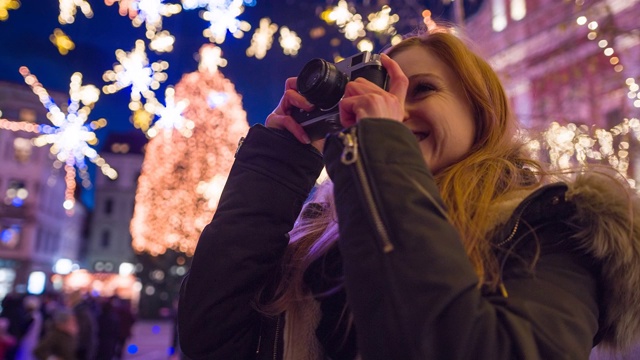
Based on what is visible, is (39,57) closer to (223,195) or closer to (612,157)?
(612,157)

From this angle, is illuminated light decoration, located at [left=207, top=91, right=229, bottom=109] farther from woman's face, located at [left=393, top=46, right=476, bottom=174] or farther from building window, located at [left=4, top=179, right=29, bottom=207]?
building window, located at [left=4, top=179, right=29, bottom=207]

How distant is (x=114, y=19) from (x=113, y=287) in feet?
105

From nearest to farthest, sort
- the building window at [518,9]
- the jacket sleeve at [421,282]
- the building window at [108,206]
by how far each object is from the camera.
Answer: the jacket sleeve at [421,282]
the building window at [518,9]
the building window at [108,206]

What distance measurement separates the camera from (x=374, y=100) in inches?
44.1

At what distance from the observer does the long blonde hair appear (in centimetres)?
114

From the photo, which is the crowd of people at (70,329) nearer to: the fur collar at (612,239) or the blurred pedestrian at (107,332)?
the blurred pedestrian at (107,332)

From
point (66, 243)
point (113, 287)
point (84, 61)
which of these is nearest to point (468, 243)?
point (84, 61)

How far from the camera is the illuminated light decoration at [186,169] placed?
18.9 meters

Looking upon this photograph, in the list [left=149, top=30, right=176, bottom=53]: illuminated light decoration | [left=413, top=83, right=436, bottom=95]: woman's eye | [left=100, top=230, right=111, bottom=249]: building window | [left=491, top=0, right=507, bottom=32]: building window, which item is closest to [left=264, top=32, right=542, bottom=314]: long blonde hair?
[left=413, top=83, right=436, bottom=95]: woman's eye

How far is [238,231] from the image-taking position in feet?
4.60

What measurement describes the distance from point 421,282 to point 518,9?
19546mm

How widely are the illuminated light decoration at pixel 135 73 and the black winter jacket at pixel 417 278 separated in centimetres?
989

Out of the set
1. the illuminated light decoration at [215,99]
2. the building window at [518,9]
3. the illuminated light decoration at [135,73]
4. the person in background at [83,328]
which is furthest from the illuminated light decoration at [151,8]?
the building window at [518,9]

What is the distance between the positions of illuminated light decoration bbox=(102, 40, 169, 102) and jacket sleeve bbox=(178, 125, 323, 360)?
32.0ft
